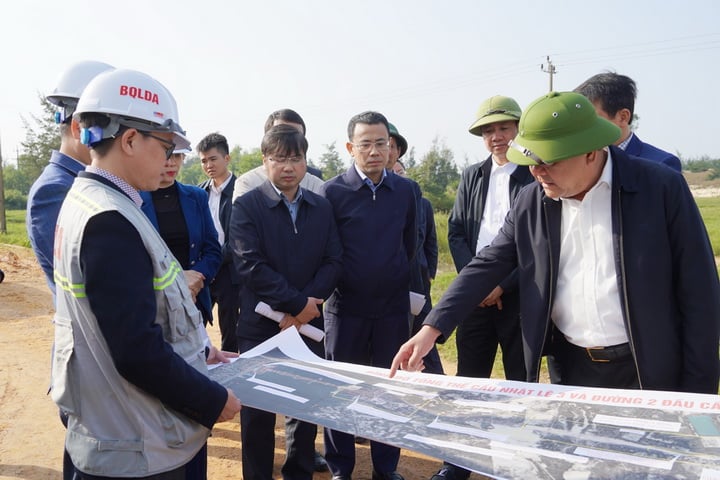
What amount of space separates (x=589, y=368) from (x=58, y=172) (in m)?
2.30

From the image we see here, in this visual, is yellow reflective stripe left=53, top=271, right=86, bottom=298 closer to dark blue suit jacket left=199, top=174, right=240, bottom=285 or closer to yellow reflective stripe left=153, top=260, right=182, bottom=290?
yellow reflective stripe left=153, top=260, right=182, bottom=290

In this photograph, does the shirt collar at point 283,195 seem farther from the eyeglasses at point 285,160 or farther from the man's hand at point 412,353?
the man's hand at point 412,353

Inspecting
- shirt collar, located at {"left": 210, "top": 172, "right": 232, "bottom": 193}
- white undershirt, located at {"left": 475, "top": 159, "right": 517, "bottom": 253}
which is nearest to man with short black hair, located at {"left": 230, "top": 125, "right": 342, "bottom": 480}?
white undershirt, located at {"left": 475, "top": 159, "right": 517, "bottom": 253}

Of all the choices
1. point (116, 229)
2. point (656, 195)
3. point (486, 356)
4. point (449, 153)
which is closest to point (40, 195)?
point (116, 229)

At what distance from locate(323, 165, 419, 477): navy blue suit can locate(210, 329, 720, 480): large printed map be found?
1.20 metres

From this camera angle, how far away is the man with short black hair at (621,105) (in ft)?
10.4

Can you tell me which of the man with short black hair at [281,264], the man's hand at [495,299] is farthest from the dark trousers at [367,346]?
the man's hand at [495,299]

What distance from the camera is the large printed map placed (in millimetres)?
1540

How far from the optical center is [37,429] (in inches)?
180

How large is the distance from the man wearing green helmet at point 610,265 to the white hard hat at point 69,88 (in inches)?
69.9

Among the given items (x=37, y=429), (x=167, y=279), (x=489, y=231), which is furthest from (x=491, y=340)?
(x=37, y=429)

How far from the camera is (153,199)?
3471 mm

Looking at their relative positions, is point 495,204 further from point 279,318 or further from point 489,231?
point 279,318

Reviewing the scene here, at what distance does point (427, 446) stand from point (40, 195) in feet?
5.84
